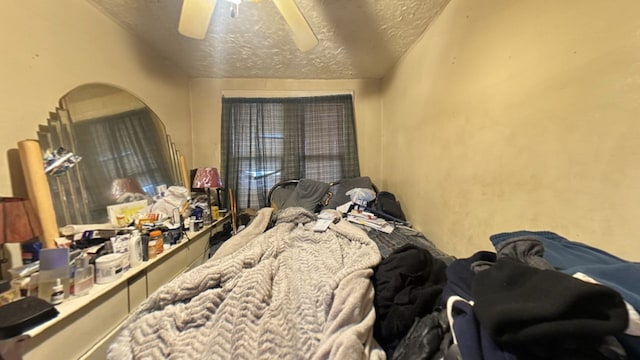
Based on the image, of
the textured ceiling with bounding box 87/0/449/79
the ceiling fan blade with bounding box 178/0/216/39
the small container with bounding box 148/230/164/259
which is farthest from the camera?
the textured ceiling with bounding box 87/0/449/79

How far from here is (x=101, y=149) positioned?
165cm

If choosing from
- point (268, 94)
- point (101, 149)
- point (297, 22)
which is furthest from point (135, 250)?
point (268, 94)

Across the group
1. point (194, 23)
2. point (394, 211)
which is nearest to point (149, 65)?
point (194, 23)

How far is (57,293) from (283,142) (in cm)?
241

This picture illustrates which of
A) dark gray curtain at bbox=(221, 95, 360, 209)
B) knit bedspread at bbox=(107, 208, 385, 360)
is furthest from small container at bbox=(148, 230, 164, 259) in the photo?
dark gray curtain at bbox=(221, 95, 360, 209)

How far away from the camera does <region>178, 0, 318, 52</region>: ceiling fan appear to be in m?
1.33

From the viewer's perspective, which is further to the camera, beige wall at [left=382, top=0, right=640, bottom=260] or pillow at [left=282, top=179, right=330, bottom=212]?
pillow at [left=282, top=179, right=330, bottom=212]

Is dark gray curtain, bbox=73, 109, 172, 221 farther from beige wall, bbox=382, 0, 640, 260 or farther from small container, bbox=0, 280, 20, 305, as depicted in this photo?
beige wall, bbox=382, 0, 640, 260

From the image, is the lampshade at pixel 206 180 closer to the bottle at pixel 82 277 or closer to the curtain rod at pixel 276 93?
the curtain rod at pixel 276 93

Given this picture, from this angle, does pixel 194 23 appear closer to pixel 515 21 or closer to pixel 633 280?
pixel 515 21

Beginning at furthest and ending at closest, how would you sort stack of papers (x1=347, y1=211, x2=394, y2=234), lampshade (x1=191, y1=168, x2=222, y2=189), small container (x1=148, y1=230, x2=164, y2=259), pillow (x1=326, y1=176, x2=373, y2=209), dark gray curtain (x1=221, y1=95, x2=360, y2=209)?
1. dark gray curtain (x1=221, y1=95, x2=360, y2=209)
2. pillow (x1=326, y1=176, x2=373, y2=209)
3. lampshade (x1=191, y1=168, x2=222, y2=189)
4. stack of papers (x1=347, y1=211, x2=394, y2=234)
5. small container (x1=148, y1=230, x2=164, y2=259)

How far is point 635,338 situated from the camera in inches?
17.0

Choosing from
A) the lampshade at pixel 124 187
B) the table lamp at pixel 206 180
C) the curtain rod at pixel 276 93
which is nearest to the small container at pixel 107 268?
the lampshade at pixel 124 187

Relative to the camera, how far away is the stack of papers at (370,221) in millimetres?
2082
